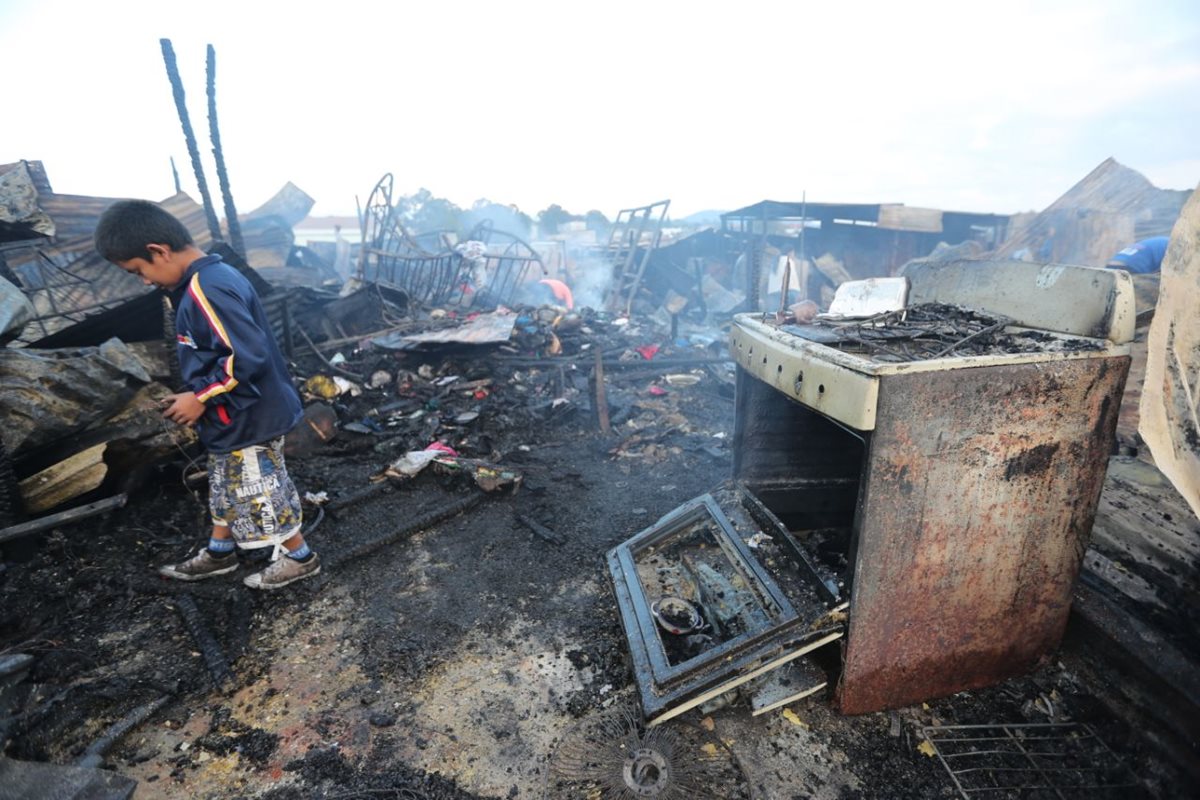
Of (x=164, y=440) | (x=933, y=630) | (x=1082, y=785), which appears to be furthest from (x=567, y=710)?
(x=164, y=440)

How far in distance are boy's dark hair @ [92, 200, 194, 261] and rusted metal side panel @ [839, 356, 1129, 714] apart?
327 centimetres

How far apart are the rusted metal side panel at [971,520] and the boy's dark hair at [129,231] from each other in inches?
129

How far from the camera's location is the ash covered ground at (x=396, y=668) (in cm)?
204

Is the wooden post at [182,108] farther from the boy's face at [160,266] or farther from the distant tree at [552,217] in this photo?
the distant tree at [552,217]

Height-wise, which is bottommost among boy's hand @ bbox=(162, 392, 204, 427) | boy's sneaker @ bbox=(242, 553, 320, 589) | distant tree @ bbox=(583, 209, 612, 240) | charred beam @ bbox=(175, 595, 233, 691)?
charred beam @ bbox=(175, 595, 233, 691)

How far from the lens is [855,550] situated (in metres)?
1.93

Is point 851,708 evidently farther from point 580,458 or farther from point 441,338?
point 441,338

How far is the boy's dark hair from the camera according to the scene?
8.12 ft

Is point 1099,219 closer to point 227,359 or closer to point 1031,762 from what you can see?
point 1031,762

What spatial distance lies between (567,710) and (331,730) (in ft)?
3.26

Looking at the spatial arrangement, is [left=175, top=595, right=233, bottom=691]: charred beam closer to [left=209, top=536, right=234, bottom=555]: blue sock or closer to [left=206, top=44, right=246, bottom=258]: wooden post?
[left=209, top=536, right=234, bottom=555]: blue sock

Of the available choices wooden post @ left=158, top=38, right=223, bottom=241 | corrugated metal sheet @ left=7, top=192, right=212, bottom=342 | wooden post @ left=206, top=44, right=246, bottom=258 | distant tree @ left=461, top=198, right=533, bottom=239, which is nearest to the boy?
corrugated metal sheet @ left=7, top=192, right=212, bottom=342

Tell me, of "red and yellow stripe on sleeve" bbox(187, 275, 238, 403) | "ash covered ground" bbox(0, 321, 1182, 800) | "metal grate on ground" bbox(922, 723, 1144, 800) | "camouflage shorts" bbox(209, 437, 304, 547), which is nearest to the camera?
"metal grate on ground" bbox(922, 723, 1144, 800)

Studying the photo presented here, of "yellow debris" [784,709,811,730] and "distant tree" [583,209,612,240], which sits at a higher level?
"distant tree" [583,209,612,240]
